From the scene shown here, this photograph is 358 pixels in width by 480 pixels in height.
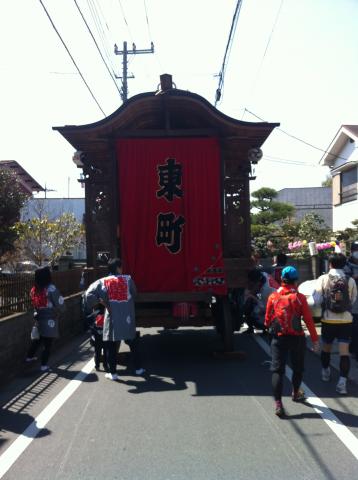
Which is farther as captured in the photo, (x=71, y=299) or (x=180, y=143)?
(x=71, y=299)

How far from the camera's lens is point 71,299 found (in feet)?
37.6

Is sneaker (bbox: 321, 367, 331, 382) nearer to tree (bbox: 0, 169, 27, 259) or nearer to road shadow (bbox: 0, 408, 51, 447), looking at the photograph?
road shadow (bbox: 0, 408, 51, 447)

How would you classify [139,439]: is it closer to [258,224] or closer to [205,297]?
[205,297]

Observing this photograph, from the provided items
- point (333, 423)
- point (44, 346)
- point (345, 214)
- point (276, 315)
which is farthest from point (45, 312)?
point (345, 214)

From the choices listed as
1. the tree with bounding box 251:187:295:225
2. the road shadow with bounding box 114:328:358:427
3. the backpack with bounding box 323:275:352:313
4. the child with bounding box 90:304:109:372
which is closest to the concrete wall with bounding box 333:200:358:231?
the tree with bounding box 251:187:295:225

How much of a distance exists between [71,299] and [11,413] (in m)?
5.79

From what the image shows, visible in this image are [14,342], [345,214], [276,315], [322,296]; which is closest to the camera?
[276,315]

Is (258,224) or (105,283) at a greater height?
(258,224)

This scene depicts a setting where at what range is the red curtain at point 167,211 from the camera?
8.32 meters

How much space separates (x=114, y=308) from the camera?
7.13 metres

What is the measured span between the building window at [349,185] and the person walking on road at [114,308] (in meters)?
18.2

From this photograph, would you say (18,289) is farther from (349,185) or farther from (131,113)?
(349,185)

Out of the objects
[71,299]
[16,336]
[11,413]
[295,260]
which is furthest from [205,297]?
[295,260]

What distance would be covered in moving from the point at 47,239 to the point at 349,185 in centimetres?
1454
